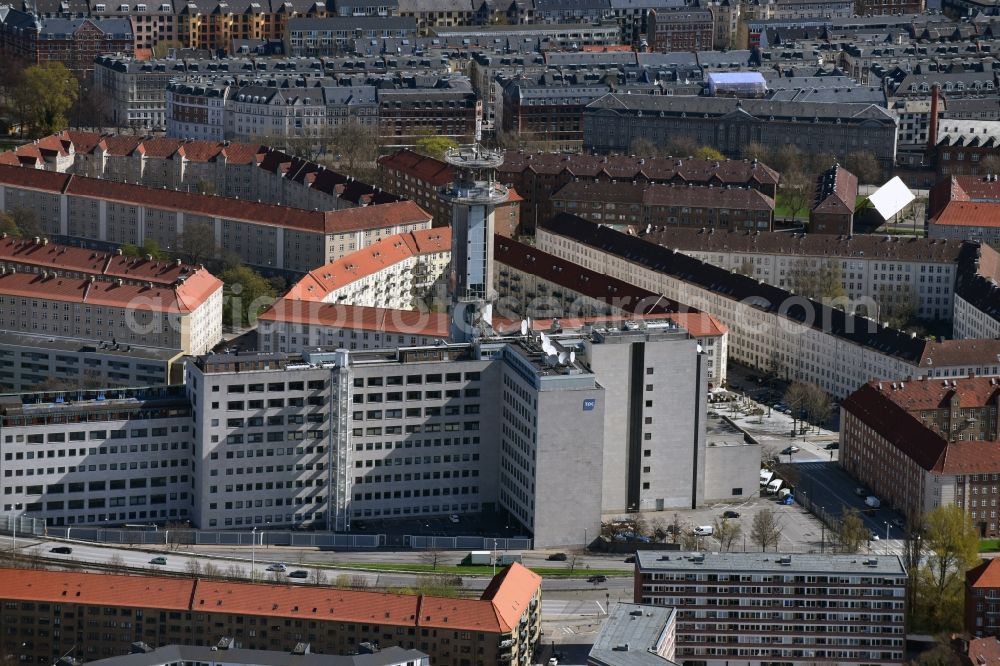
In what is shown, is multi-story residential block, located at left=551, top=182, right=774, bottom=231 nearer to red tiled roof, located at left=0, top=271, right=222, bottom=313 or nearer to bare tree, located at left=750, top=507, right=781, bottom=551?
red tiled roof, located at left=0, top=271, right=222, bottom=313

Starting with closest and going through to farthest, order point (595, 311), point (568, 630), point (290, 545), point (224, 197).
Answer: point (568, 630) → point (290, 545) → point (595, 311) → point (224, 197)

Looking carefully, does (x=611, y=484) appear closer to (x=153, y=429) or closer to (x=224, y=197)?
(x=153, y=429)

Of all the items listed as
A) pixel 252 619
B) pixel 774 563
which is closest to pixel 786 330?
pixel 774 563

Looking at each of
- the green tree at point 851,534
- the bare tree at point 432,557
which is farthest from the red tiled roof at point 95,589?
the green tree at point 851,534

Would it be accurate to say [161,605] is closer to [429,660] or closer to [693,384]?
[429,660]

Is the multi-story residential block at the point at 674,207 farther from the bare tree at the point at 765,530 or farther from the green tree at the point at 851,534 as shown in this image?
the green tree at the point at 851,534

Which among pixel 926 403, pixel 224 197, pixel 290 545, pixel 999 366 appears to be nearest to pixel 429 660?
pixel 290 545

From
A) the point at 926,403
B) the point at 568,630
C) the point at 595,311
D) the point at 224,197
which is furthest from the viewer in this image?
the point at 224,197

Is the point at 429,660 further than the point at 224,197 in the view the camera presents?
No
